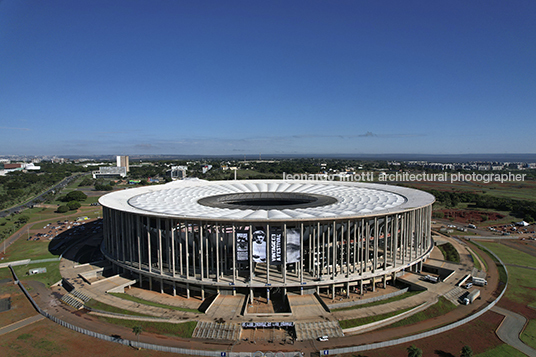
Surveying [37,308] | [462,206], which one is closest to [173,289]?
[37,308]

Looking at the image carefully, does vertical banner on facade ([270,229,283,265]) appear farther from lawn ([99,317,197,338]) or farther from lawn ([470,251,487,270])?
lawn ([470,251,487,270])

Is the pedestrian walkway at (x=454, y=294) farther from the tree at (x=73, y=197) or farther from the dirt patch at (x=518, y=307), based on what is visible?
the tree at (x=73, y=197)

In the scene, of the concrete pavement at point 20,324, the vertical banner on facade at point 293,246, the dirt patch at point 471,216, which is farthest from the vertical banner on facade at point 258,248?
the dirt patch at point 471,216

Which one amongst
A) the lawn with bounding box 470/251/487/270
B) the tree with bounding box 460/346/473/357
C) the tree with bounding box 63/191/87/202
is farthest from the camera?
the tree with bounding box 63/191/87/202

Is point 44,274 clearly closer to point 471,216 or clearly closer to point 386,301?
point 386,301

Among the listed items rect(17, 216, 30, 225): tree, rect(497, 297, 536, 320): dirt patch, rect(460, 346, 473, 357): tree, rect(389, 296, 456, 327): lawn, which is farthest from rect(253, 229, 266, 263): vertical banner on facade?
rect(17, 216, 30, 225): tree

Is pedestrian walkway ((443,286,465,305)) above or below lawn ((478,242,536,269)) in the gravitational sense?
above
